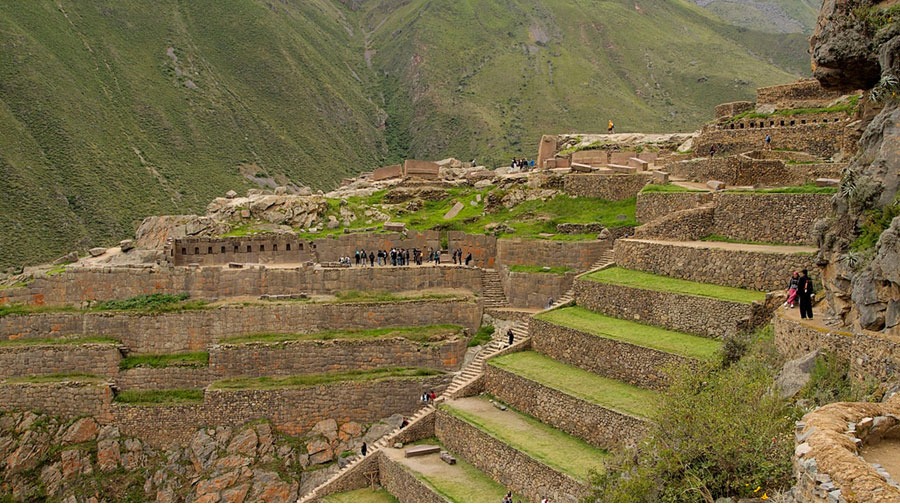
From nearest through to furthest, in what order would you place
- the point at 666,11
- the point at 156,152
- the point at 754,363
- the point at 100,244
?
1. the point at 754,363
2. the point at 100,244
3. the point at 156,152
4. the point at 666,11

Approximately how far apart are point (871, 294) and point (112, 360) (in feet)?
84.5

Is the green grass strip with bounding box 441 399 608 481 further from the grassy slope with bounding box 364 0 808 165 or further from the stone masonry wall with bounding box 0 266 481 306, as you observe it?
the grassy slope with bounding box 364 0 808 165

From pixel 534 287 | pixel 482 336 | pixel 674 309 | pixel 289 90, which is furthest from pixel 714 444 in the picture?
pixel 289 90

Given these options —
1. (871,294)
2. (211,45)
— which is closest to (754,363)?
(871,294)

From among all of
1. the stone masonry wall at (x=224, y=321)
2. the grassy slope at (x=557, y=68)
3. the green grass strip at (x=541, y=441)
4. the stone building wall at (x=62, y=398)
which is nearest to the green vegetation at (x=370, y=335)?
the stone masonry wall at (x=224, y=321)

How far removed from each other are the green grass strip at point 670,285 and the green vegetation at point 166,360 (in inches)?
564

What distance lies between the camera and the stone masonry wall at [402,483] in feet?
72.6

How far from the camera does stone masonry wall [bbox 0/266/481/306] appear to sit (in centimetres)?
3319

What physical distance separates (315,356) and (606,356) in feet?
39.2

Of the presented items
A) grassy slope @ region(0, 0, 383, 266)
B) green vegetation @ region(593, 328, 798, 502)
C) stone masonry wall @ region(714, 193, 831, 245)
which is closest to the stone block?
stone masonry wall @ region(714, 193, 831, 245)

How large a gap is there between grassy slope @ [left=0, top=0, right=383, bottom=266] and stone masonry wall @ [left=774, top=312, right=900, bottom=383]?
47142 millimetres

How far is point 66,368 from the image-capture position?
31219mm

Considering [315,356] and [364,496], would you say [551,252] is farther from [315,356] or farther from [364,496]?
[364,496]

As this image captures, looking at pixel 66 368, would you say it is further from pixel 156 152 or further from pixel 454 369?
pixel 156 152
